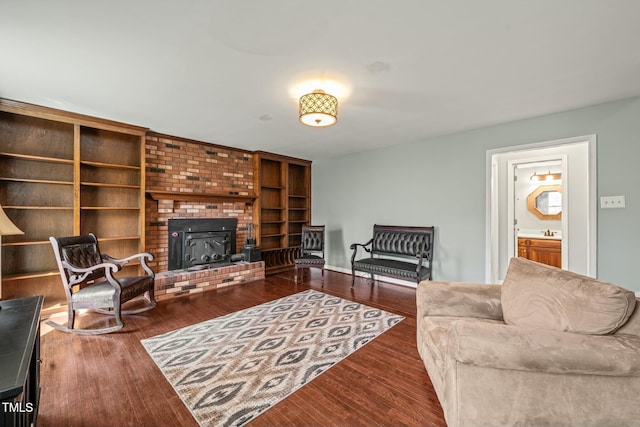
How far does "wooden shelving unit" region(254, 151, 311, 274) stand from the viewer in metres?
5.22

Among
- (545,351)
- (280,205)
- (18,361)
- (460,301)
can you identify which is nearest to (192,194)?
(280,205)

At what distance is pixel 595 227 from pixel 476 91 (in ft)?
6.47

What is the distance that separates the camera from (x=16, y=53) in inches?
76.0

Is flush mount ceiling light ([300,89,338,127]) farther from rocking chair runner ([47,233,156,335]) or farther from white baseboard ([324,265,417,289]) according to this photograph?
white baseboard ([324,265,417,289])

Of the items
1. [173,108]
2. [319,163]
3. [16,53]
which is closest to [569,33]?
[173,108]

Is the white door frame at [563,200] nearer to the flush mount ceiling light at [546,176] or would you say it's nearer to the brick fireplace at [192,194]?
the flush mount ceiling light at [546,176]

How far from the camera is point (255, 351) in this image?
2268 mm

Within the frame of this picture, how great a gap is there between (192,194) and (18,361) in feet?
10.9

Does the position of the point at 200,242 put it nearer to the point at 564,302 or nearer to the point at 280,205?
the point at 280,205

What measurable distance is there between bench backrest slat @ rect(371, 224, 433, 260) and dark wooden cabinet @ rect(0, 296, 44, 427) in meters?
3.85

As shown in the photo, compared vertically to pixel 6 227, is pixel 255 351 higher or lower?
lower

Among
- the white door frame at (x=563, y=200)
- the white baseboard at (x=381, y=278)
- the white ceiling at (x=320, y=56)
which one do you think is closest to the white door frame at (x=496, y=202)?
the white door frame at (x=563, y=200)

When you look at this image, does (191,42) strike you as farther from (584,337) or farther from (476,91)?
(584,337)

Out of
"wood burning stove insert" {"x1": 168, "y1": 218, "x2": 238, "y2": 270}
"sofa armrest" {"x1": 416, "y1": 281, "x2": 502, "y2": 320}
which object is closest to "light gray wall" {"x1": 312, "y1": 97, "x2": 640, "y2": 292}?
"sofa armrest" {"x1": 416, "y1": 281, "x2": 502, "y2": 320}
